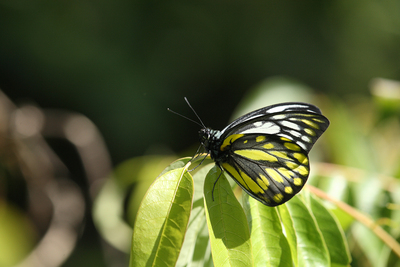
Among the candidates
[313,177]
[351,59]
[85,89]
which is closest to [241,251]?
[313,177]

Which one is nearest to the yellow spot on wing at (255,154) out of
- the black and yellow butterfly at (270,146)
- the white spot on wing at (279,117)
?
the black and yellow butterfly at (270,146)

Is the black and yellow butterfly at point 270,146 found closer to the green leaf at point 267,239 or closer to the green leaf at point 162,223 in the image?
the green leaf at point 267,239

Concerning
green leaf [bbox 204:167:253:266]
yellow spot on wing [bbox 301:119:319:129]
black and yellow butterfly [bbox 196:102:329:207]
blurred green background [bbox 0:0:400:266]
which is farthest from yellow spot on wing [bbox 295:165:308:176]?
blurred green background [bbox 0:0:400:266]

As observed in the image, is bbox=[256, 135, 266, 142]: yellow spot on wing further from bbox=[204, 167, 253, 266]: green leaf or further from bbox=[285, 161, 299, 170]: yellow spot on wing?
bbox=[204, 167, 253, 266]: green leaf

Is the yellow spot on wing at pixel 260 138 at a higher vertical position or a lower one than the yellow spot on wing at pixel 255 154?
higher

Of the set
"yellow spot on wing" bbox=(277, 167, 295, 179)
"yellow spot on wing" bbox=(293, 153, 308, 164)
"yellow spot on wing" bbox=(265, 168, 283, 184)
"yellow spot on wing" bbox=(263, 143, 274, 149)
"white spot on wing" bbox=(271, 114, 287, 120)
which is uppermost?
"white spot on wing" bbox=(271, 114, 287, 120)

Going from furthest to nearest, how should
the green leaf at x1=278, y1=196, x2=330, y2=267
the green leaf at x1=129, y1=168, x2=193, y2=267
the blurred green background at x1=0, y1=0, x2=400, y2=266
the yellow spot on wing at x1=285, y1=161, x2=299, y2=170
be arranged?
the blurred green background at x1=0, y1=0, x2=400, y2=266 < the yellow spot on wing at x1=285, y1=161, x2=299, y2=170 < the green leaf at x1=278, y1=196, x2=330, y2=267 < the green leaf at x1=129, y1=168, x2=193, y2=267

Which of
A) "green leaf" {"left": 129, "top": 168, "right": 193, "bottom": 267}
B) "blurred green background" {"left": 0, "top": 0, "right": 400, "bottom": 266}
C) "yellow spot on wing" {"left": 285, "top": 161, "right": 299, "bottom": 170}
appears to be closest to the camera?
"green leaf" {"left": 129, "top": 168, "right": 193, "bottom": 267}
